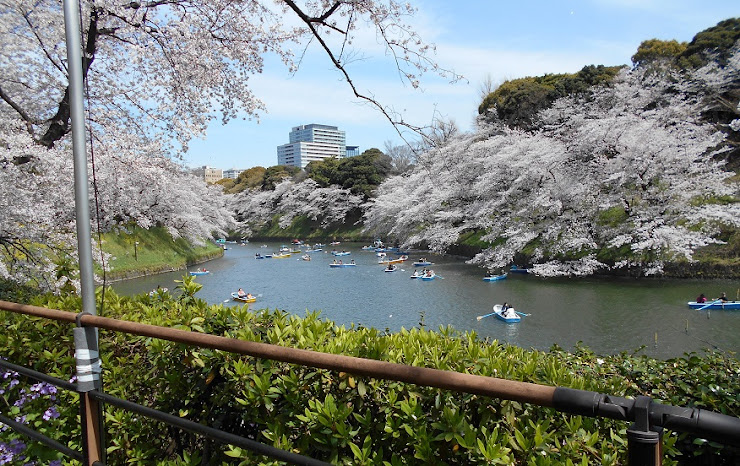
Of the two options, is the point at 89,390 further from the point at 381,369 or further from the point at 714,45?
the point at 714,45

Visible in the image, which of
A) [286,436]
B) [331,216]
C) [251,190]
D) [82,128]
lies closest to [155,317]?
[82,128]

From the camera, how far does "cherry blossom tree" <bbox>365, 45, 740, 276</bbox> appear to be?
17938 millimetres

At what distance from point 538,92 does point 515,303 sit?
54.6 ft

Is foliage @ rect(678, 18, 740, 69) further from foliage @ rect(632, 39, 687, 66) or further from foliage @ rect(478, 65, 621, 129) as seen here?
foliage @ rect(478, 65, 621, 129)

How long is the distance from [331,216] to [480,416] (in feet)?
147

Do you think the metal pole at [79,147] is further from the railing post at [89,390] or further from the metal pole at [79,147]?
the railing post at [89,390]

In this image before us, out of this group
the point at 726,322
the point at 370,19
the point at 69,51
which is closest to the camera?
the point at 69,51

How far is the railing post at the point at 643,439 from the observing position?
2.57 feet

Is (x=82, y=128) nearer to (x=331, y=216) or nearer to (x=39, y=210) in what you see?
(x=39, y=210)

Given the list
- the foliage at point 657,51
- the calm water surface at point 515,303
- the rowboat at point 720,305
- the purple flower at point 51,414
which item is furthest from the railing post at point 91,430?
the foliage at point 657,51

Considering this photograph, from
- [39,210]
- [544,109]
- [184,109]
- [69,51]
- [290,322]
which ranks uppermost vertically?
[544,109]

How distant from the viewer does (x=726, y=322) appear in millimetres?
12844

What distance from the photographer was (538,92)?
28.5 m

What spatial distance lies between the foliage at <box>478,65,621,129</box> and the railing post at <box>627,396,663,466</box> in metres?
27.7
